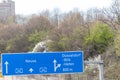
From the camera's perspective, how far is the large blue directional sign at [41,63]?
15.6 m

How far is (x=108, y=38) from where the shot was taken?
37.4 meters

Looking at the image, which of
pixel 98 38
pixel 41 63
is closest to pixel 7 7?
pixel 98 38

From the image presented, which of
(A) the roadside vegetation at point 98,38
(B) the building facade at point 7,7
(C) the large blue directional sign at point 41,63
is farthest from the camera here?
(B) the building facade at point 7,7

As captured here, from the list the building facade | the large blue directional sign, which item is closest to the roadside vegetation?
the large blue directional sign

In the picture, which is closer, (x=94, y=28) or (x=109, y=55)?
(x=109, y=55)

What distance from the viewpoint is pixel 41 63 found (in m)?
15.9

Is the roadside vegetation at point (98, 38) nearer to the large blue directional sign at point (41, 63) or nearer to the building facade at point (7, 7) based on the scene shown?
the large blue directional sign at point (41, 63)

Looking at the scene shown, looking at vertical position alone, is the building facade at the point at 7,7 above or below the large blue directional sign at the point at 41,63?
above

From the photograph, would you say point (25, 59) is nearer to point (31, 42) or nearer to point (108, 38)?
point (108, 38)

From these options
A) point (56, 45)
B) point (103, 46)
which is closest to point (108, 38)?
point (103, 46)

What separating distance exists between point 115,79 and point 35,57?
14063 mm

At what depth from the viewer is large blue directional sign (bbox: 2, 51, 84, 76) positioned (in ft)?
51.3

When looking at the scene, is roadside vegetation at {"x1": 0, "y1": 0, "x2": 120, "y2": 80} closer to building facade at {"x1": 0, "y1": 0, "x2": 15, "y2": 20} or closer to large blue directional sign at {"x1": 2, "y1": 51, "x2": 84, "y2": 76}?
large blue directional sign at {"x1": 2, "y1": 51, "x2": 84, "y2": 76}

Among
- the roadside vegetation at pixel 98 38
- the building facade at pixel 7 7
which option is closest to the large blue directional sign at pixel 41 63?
the roadside vegetation at pixel 98 38
